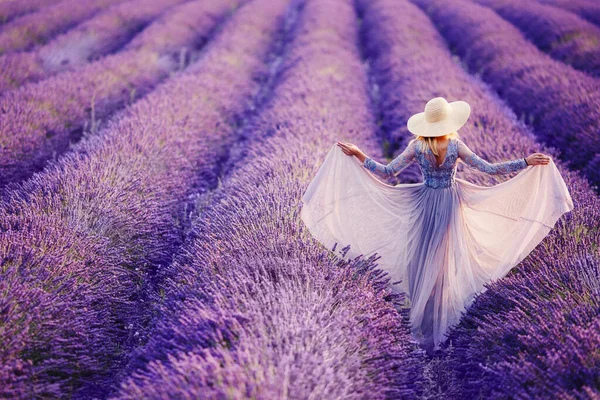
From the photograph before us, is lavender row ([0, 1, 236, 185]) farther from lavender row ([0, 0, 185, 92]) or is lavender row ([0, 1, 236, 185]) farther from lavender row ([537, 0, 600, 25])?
lavender row ([537, 0, 600, 25])

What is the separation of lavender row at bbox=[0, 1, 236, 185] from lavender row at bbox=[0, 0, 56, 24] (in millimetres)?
3476

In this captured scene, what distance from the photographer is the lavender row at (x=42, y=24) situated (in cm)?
743

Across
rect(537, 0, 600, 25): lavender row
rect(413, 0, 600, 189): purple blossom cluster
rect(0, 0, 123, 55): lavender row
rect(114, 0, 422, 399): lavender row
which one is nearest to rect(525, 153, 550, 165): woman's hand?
rect(114, 0, 422, 399): lavender row

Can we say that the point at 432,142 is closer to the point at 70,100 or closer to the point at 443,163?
the point at 443,163

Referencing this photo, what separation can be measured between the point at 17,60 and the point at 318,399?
620 centimetres

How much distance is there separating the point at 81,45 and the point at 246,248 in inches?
263

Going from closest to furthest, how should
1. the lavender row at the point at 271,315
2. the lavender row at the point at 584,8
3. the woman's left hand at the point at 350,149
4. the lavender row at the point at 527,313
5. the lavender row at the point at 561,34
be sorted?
the lavender row at the point at 271,315
the lavender row at the point at 527,313
the woman's left hand at the point at 350,149
the lavender row at the point at 561,34
the lavender row at the point at 584,8

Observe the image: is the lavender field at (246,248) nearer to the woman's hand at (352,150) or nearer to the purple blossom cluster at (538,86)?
the purple blossom cluster at (538,86)

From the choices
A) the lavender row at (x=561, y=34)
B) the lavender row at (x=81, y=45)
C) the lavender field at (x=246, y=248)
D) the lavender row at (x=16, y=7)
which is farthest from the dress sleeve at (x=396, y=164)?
the lavender row at (x=16, y=7)

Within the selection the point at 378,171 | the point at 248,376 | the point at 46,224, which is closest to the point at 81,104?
the point at 46,224

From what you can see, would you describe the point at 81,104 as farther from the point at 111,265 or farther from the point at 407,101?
the point at 407,101

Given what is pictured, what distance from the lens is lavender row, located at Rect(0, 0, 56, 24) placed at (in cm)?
945

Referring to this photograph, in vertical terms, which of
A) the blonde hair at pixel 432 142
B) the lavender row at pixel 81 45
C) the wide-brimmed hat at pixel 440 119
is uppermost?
the wide-brimmed hat at pixel 440 119

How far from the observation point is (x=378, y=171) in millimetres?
2539
